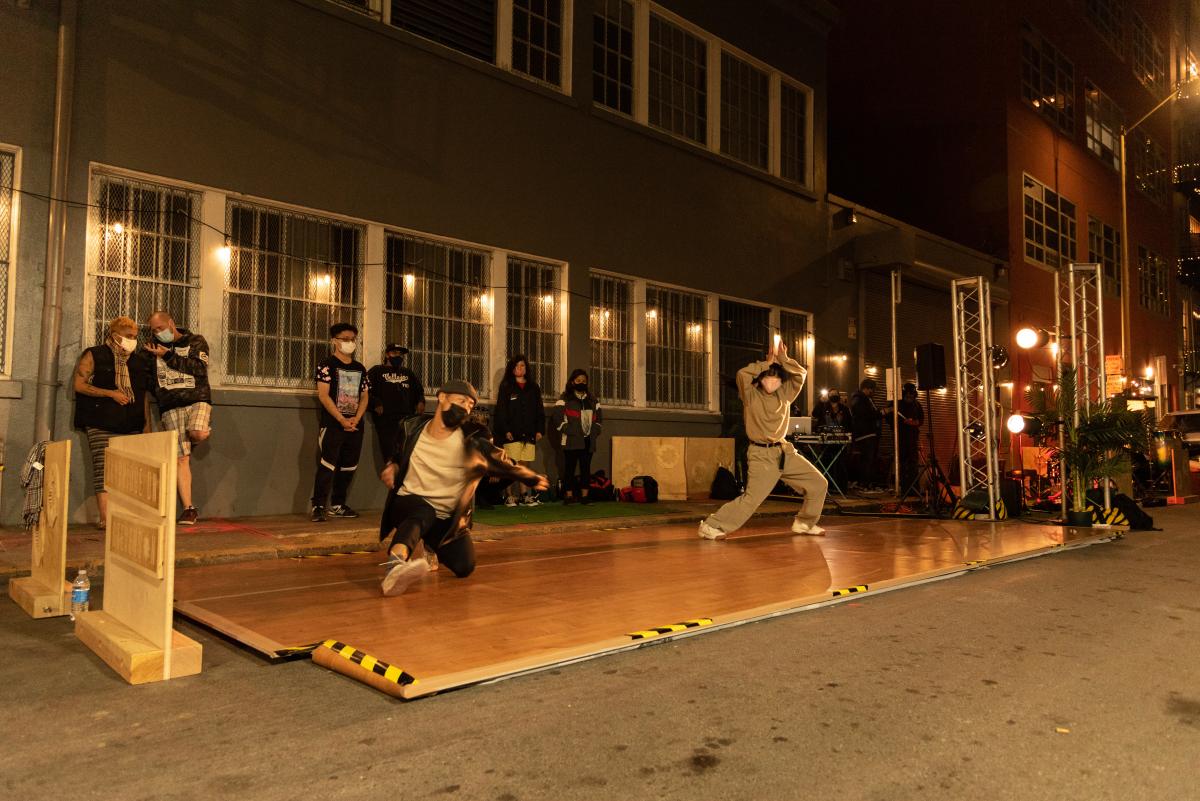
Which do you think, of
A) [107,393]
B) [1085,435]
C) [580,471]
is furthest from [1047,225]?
[107,393]

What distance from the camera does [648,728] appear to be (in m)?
3.51

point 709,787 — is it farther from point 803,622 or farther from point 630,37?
point 630,37

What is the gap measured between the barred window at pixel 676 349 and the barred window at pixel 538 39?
3.58 metres

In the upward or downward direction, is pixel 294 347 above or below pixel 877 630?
above

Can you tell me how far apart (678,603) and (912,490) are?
10.8 m

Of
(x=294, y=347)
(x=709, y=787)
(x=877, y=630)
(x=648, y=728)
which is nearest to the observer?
(x=709, y=787)

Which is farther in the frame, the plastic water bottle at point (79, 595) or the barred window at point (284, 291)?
A: the barred window at point (284, 291)

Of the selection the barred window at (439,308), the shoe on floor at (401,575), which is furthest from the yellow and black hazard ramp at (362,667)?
the barred window at (439,308)

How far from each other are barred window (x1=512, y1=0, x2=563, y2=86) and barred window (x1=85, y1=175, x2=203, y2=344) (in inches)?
203

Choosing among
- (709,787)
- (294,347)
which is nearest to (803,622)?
(709,787)

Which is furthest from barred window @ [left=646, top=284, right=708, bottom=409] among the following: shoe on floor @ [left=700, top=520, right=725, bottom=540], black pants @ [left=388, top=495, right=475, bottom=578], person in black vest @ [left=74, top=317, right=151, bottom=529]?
black pants @ [left=388, top=495, right=475, bottom=578]

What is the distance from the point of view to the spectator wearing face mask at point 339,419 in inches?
375

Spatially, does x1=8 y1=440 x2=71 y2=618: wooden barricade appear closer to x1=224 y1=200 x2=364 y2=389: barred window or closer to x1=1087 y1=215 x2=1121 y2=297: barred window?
x1=224 y1=200 x2=364 y2=389: barred window

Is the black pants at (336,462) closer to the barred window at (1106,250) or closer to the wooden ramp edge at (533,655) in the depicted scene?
the wooden ramp edge at (533,655)
